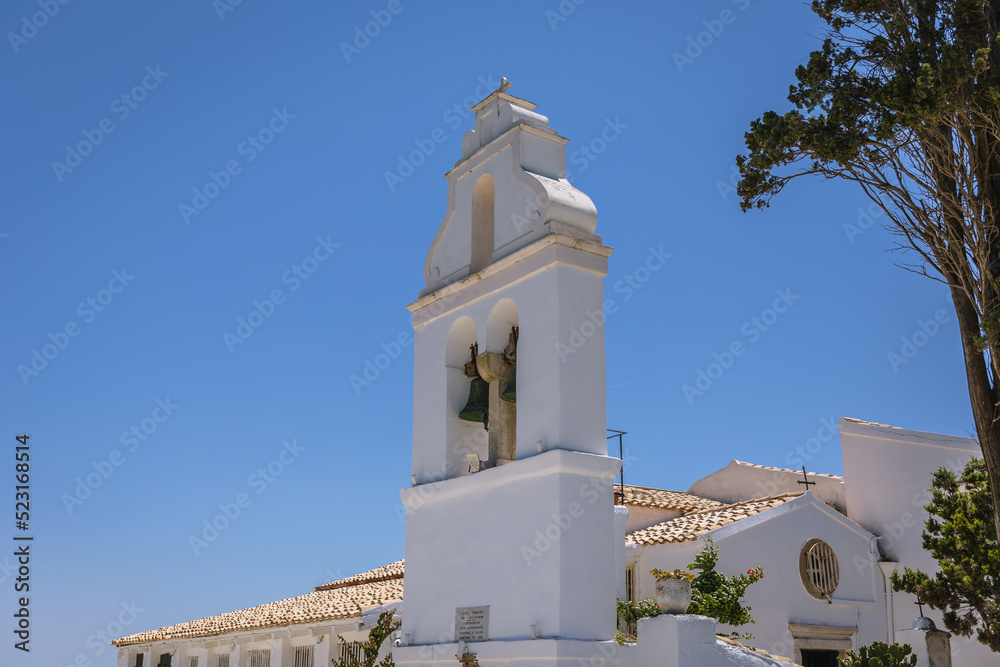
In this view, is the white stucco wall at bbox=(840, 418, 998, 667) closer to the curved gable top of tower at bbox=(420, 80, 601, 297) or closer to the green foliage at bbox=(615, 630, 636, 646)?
the green foliage at bbox=(615, 630, 636, 646)

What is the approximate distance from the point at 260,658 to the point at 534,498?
11029 mm

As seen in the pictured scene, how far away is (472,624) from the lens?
9.30 metres

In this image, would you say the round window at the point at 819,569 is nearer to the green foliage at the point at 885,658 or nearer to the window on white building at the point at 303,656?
the green foliage at the point at 885,658

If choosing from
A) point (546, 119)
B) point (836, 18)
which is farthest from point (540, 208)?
point (836, 18)

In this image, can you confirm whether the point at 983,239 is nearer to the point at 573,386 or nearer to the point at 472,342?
the point at 573,386

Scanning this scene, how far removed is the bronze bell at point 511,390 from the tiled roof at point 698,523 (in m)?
5.11

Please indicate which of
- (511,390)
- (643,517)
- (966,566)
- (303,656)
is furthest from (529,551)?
(303,656)

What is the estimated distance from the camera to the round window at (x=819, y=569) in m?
14.5

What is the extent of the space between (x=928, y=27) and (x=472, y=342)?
545 cm

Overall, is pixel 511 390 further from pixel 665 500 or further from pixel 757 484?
pixel 757 484

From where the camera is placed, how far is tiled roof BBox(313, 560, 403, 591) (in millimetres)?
19688

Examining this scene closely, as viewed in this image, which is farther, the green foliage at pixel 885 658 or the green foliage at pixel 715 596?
the green foliage at pixel 715 596

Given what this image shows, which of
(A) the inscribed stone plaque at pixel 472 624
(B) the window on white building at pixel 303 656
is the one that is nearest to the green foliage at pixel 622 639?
(A) the inscribed stone plaque at pixel 472 624

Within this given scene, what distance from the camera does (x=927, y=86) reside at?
7.65 metres
